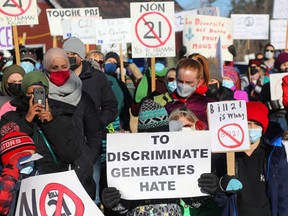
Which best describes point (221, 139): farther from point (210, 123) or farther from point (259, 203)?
point (259, 203)

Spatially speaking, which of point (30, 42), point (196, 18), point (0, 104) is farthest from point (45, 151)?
point (30, 42)

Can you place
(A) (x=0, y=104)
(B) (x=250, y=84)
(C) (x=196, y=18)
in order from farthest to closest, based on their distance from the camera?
(B) (x=250, y=84)
(C) (x=196, y=18)
(A) (x=0, y=104)

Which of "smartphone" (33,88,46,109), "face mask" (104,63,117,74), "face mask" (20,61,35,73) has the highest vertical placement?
"smartphone" (33,88,46,109)

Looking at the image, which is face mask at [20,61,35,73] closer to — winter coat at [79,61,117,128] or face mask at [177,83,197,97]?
winter coat at [79,61,117,128]

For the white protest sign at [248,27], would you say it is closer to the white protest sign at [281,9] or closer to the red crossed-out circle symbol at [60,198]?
the white protest sign at [281,9]

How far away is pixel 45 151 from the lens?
525 centimetres

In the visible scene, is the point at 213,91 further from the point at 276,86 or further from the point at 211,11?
the point at 211,11

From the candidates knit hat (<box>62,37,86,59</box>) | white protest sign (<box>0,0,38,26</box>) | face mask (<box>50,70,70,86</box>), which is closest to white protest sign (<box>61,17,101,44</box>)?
white protest sign (<box>0,0,38,26</box>)

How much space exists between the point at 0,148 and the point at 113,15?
4011cm

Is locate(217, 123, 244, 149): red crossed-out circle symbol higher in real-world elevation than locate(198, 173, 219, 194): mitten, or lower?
higher

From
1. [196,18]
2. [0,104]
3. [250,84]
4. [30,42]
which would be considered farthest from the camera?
[30,42]

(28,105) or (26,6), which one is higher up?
(26,6)

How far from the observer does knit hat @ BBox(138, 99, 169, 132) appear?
484 centimetres

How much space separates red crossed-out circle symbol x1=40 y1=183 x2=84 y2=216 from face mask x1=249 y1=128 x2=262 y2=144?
156 cm
